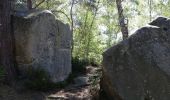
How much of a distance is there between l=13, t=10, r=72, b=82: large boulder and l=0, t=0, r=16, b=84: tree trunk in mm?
424

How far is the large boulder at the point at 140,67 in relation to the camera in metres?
7.73

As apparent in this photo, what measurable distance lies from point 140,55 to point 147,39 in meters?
0.47

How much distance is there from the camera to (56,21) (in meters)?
11.5

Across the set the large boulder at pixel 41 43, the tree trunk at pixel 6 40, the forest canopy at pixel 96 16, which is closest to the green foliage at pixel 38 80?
the large boulder at pixel 41 43

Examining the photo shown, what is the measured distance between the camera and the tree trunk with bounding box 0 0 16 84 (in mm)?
9953

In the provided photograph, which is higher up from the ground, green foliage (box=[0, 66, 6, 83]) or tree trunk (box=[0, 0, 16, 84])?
tree trunk (box=[0, 0, 16, 84])

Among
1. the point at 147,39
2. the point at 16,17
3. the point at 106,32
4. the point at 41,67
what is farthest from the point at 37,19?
the point at 106,32

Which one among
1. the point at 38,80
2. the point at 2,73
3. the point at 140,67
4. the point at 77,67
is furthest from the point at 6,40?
the point at 140,67

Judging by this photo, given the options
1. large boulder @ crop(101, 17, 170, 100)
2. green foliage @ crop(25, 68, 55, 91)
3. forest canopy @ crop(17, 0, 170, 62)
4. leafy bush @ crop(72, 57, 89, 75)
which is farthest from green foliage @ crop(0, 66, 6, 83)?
forest canopy @ crop(17, 0, 170, 62)

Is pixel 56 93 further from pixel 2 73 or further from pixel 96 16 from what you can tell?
pixel 96 16

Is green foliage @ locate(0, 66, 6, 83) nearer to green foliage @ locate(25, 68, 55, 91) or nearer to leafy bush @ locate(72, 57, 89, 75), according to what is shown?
green foliage @ locate(25, 68, 55, 91)

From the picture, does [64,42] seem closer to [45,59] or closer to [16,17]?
[45,59]

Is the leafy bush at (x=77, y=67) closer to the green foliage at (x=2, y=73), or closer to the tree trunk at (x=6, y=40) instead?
the tree trunk at (x=6, y=40)

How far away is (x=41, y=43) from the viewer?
35.2 feet
